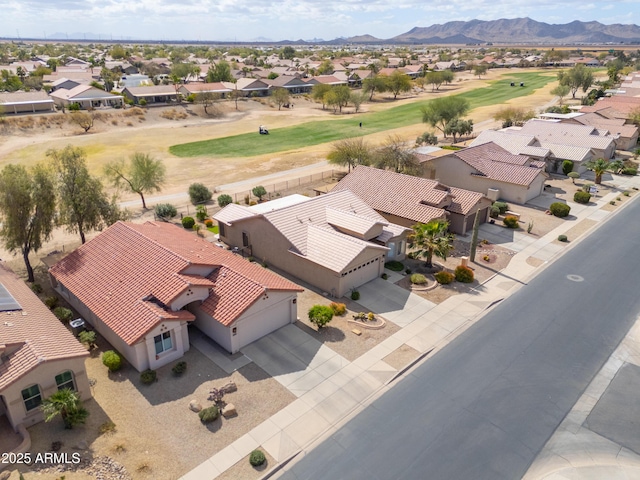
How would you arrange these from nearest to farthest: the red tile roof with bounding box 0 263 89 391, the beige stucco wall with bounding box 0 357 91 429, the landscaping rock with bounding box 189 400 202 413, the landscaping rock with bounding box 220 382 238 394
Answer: the beige stucco wall with bounding box 0 357 91 429 → the red tile roof with bounding box 0 263 89 391 → the landscaping rock with bounding box 189 400 202 413 → the landscaping rock with bounding box 220 382 238 394

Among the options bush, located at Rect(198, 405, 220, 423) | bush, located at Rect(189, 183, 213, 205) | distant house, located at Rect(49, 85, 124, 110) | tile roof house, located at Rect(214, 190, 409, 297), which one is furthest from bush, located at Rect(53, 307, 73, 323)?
distant house, located at Rect(49, 85, 124, 110)

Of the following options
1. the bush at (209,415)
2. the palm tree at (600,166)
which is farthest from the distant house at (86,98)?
the bush at (209,415)

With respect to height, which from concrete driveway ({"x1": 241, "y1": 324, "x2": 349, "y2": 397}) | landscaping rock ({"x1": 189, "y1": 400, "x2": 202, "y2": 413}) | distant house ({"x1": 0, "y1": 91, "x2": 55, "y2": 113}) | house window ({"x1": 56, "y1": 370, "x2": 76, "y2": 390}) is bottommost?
concrete driveway ({"x1": 241, "y1": 324, "x2": 349, "y2": 397})

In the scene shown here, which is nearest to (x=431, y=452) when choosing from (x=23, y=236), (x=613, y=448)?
(x=613, y=448)

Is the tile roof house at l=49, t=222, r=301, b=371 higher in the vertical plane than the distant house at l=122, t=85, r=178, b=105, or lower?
lower

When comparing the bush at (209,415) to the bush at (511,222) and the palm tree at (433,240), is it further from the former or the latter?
the bush at (511,222)

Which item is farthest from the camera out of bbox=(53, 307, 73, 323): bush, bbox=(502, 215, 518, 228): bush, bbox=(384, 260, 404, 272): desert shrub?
bbox=(502, 215, 518, 228): bush

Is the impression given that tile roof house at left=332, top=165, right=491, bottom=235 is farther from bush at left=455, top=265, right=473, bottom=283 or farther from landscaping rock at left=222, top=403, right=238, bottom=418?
landscaping rock at left=222, top=403, right=238, bottom=418

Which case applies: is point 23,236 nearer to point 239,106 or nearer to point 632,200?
point 632,200
